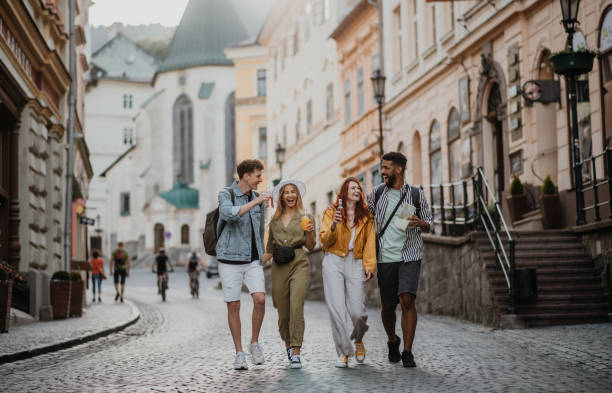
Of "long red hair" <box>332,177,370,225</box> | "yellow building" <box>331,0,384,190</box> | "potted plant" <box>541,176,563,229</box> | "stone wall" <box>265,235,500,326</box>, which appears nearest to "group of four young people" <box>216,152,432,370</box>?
"long red hair" <box>332,177,370,225</box>

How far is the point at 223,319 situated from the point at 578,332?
882 centimetres

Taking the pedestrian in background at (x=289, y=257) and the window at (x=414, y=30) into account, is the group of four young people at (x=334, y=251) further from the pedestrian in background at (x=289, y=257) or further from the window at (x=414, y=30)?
the window at (x=414, y=30)

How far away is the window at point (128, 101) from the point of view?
10700 cm

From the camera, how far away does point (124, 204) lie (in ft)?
317

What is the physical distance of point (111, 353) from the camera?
12.6m

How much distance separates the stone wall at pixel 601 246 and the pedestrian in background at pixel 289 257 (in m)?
6.19

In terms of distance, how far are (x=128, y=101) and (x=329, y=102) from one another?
70.6 meters

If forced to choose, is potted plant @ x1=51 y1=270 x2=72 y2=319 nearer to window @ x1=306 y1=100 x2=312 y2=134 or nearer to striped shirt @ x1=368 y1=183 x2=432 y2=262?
striped shirt @ x1=368 y1=183 x2=432 y2=262

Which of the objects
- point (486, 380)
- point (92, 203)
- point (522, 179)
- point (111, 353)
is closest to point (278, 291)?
point (486, 380)

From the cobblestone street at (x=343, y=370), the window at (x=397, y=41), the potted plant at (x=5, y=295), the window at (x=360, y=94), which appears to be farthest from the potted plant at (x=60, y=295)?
the window at (x=360, y=94)

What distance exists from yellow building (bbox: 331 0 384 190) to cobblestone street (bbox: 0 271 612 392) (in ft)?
59.0

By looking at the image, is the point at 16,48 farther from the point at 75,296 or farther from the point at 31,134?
the point at 75,296

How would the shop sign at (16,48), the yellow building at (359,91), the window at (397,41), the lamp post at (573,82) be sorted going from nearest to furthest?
the lamp post at (573,82) → the shop sign at (16,48) → the window at (397,41) → the yellow building at (359,91)

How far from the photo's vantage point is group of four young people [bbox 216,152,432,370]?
31.9 feet
